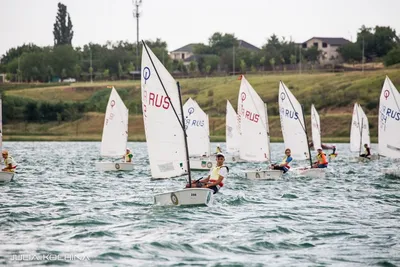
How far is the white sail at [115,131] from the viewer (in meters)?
53.6

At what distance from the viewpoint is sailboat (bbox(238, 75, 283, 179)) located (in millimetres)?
43625

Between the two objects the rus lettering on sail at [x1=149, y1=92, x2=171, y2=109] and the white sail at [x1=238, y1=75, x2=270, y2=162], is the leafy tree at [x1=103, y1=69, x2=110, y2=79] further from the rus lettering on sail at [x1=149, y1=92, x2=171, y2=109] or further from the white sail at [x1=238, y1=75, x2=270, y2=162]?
the rus lettering on sail at [x1=149, y1=92, x2=171, y2=109]

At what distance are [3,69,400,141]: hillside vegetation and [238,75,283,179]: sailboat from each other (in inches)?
2322

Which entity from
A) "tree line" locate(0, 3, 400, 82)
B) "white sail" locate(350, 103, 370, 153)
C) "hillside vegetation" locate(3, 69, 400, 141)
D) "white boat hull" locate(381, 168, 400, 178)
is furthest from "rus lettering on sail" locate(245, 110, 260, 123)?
"tree line" locate(0, 3, 400, 82)

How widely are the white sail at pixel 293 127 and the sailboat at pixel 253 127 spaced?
2528mm

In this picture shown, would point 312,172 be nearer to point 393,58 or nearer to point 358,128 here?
point 358,128

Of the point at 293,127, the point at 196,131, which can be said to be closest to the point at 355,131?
the point at 196,131

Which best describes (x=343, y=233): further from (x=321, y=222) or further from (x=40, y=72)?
(x=40, y=72)

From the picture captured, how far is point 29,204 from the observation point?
3036cm

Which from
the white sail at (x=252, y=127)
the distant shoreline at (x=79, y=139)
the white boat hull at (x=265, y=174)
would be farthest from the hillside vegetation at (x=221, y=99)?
the white boat hull at (x=265, y=174)

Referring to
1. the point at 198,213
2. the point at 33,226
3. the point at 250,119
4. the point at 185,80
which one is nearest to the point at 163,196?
the point at 198,213

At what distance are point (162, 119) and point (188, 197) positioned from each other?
3.26m

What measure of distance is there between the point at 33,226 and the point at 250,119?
2124 centimetres

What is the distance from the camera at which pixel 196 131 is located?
186 feet
